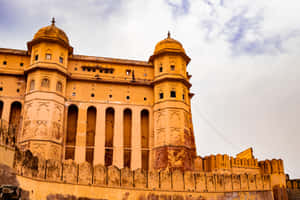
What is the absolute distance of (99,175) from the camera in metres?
19.8

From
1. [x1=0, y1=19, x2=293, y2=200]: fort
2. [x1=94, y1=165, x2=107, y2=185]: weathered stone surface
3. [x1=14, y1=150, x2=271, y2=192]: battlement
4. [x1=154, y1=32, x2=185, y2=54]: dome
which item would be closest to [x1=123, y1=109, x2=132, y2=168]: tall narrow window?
[x1=0, y1=19, x2=293, y2=200]: fort

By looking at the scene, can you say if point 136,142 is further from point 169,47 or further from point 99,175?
point 99,175

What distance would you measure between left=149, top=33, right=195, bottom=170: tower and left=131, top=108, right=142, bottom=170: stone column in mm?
1544

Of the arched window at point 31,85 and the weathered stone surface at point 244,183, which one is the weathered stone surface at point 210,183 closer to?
the weathered stone surface at point 244,183

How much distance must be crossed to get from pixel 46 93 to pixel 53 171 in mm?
16922

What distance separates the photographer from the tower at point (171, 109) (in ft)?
116

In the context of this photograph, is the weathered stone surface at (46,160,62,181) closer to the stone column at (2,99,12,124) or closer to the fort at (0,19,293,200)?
the fort at (0,19,293,200)

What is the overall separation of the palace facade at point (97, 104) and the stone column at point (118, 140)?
0.10m

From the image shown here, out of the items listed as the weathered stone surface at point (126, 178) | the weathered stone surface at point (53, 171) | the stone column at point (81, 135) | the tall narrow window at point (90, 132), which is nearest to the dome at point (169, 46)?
the tall narrow window at point (90, 132)

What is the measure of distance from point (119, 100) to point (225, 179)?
56.4 feet

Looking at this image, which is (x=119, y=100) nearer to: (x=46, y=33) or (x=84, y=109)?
(x=84, y=109)

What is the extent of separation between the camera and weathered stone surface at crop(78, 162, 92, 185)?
1938cm

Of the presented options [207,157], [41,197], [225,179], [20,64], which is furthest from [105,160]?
[41,197]

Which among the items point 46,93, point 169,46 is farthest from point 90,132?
point 169,46
